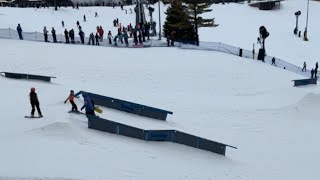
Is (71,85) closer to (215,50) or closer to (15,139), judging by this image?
(15,139)

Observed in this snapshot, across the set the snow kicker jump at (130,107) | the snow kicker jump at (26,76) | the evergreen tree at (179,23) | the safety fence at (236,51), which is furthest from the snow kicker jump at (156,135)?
the evergreen tree at (179,23)

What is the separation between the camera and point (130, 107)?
20.8m

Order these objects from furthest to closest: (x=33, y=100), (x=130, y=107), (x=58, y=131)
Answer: (x=130, y=107) < (x=33, y=100) < (x=58, y=131)

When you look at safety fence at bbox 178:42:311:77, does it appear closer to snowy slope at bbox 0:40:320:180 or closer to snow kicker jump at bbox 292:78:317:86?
snowy slope at bbox 0:40:320:180

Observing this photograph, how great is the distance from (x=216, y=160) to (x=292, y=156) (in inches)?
132

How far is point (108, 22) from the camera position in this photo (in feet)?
191

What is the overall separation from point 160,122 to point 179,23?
2586 centimetres

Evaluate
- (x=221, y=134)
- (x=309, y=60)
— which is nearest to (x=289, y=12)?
(x=309, y=60)

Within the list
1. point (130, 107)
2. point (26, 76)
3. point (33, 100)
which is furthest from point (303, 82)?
point (33, 100)

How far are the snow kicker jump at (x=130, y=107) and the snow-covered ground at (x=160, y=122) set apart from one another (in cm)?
41

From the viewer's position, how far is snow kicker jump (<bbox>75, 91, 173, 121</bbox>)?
20.7 m

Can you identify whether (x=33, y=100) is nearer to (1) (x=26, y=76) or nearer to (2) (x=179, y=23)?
(1) (x=26, y=76)

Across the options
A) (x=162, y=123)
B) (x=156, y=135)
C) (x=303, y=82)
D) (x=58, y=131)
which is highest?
(x=58, y=131)

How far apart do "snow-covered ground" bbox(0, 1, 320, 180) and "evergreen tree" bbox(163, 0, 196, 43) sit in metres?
12.2
